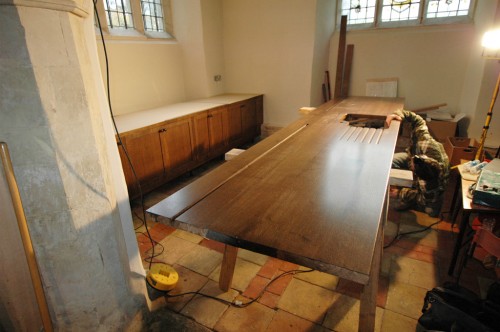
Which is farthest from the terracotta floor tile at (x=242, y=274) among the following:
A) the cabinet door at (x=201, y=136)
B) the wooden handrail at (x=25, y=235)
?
the cabinet door at (x=201, y=136)

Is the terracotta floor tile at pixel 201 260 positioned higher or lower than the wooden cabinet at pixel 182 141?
lower

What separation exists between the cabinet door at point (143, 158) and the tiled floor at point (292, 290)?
81 cm

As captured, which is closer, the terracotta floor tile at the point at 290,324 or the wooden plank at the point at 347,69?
the terracotta floor tile at the point at 290,324

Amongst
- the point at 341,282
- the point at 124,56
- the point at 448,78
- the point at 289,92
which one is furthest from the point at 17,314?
the point at 448,78

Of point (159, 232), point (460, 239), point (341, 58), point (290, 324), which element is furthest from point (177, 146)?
point (341, 58)

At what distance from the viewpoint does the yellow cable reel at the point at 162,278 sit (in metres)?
1.94

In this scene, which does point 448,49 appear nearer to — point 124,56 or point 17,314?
point 124,56

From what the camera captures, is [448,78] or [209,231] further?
[448,78]

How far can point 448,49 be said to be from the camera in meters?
4.67

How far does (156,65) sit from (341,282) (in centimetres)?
406

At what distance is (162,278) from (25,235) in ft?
3.12

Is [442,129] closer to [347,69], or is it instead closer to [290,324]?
[347,69]

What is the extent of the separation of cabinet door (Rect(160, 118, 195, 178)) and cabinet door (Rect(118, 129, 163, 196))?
105 millimetres

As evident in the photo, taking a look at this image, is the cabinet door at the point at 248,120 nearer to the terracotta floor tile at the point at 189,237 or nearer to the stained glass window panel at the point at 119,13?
the stained glass window panel at the point at 119,13
